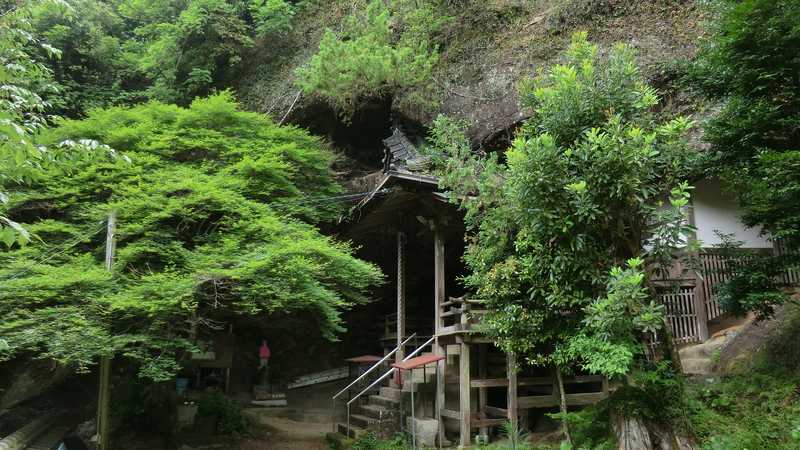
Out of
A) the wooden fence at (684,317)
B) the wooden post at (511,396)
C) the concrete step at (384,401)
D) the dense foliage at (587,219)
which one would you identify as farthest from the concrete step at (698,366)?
the concrete step at (384,401)

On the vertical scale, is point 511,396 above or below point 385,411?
above

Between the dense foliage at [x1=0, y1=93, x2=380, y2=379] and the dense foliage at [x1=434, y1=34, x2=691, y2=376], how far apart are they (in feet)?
14.0

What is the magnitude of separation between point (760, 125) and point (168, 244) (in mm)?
9920

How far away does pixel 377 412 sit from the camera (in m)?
11.8

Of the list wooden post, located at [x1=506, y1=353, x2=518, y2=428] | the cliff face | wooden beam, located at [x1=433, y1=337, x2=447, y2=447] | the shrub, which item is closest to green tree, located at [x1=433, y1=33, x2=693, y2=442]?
wooden post, located at [x1=506, y1=353, x2=518, y2=428]

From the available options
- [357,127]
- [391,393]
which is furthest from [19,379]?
[357,127]

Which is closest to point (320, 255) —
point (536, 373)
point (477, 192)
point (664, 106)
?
point (477, 192)

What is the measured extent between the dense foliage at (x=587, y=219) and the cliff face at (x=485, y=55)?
4.92 metres

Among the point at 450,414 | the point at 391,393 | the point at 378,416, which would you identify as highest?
the point at 391,393

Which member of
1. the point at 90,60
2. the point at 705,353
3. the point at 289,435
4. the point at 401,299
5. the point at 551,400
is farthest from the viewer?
the point at 90,60

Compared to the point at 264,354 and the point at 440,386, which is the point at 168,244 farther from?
the point at 264,354

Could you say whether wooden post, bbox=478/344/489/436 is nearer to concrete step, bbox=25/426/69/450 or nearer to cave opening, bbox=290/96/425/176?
cave opening, bbox=290/96/425/176

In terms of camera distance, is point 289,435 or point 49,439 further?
point 289,435

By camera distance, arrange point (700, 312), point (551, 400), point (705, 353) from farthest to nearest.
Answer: point (700, 312) < point (551, 400) < point (705, 353)
